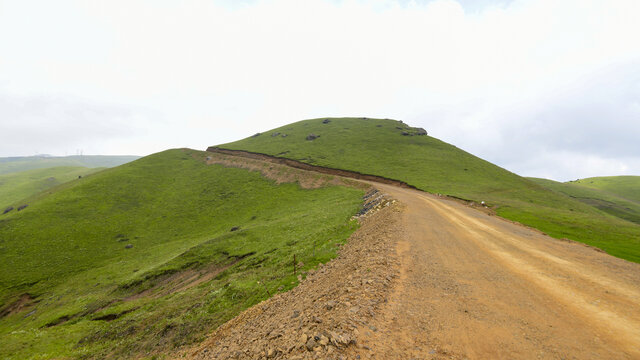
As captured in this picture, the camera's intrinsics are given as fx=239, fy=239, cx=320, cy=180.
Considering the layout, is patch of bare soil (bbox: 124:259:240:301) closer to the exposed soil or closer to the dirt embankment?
the exposed soil

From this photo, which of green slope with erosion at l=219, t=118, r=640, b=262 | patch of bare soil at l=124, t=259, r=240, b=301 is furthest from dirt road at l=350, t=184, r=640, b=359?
patch of bare soil at l=124, t=259, r=240, b=301

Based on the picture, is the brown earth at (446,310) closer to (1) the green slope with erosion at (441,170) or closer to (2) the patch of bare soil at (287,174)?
(1) the green slope with erosion at (441,170)

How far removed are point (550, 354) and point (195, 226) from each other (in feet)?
178

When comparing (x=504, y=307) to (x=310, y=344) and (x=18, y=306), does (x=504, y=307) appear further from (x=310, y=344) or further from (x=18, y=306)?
(x=18, y=306)

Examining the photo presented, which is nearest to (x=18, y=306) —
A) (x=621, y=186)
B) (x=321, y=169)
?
(x=321, y=169)

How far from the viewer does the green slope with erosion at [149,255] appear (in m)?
16.8

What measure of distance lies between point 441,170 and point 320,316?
7600 cm

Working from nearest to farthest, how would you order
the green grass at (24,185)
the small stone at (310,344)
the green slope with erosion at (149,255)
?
the small stone at (310,344) < the green slope with erosion at (149,255) < the green grass at (24,185)

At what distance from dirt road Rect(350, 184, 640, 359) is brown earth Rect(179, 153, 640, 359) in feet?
0.14

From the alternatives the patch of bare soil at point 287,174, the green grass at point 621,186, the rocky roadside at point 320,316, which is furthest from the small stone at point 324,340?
the green grass at point 621,186

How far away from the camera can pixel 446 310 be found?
8.54m

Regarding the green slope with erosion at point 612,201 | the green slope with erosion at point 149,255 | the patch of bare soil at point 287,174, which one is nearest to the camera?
the green slope with erosion at point 149,255

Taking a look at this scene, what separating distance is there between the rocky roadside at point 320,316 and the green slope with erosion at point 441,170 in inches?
839

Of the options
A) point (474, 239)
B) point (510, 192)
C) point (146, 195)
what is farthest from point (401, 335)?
point (146, 195)
